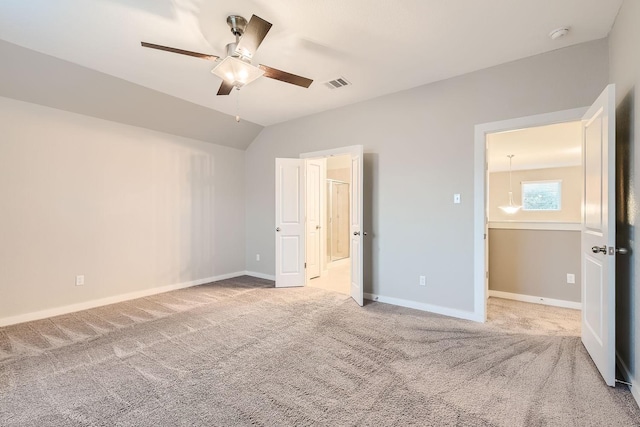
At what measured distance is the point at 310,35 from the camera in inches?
105

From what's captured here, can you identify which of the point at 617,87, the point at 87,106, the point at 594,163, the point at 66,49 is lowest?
the point at 594,163

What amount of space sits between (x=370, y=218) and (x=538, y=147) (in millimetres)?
4445

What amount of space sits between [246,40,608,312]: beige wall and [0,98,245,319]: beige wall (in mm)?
2465

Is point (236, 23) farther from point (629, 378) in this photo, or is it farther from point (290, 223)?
point (629, 378)

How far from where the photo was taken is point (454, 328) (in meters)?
3.11

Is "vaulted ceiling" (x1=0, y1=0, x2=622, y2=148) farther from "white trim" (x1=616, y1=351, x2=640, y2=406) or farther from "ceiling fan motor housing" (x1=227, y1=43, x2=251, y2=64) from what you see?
"white trim" (x1=616, y1=351, x2=640, y2=406)

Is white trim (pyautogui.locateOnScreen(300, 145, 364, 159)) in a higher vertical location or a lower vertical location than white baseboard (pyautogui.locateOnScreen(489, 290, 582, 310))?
higher

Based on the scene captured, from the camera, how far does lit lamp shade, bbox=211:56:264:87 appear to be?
7.78 ft

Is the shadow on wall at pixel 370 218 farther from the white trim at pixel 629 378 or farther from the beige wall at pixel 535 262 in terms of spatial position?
the white trim at pixel 629 378

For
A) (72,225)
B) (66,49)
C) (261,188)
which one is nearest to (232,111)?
(261,188)

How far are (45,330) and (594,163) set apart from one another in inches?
213

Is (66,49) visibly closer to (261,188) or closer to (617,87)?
(261,188)

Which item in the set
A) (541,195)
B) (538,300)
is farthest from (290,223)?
(541,195)

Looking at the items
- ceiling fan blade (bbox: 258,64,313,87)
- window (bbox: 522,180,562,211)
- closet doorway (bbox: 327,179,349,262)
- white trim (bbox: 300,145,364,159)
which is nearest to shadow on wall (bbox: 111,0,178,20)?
ceiling fan blade (bbox: 258,64,313,87)
